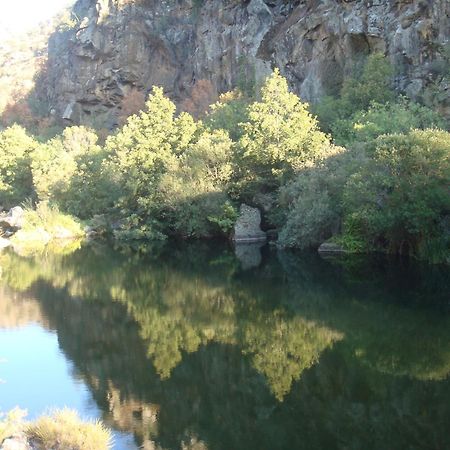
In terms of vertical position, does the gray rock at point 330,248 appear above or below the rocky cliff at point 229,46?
below

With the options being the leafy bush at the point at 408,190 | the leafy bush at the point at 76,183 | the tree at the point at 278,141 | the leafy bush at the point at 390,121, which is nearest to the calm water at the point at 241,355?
the leafy bush at the point at 408,190

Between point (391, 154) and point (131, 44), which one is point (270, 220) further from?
point (131, 44)

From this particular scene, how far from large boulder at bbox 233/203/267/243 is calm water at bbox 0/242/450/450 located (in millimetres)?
13159

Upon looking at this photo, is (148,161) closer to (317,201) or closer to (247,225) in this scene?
(247,225)

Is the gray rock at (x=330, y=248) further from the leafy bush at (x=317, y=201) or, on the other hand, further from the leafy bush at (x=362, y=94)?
the leafy bush at (x=362, y=94)

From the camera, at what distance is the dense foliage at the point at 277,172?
1179 inches

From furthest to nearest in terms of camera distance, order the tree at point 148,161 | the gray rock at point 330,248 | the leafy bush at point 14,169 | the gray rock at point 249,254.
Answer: the leafy bush at point 14,169 < the tree at point 148,161 < the gray rock at point 330,248 < the gray rock at point 249,254

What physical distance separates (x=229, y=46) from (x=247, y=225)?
31500 mm

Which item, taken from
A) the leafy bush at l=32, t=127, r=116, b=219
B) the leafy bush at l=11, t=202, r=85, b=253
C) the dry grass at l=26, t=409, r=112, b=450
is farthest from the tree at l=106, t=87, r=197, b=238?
the dry grass at l=26, t=409, r=112, b=450

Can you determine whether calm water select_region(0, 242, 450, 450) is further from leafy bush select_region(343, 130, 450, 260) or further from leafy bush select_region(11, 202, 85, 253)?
leafy bush select_region(11, 202, 85, 253)

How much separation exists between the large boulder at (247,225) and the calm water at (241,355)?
13.2 metres

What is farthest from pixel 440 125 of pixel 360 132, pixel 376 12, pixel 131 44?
pixel 131 44

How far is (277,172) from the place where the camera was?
41969 millimetres

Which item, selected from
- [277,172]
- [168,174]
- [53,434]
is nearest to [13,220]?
[168,174]
